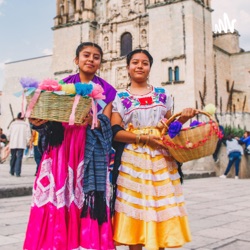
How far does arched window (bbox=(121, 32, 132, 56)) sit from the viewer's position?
24.2 meters

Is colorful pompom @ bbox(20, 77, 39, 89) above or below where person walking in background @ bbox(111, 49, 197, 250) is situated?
above

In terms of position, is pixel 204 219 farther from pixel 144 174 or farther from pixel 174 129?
pixel 174 129

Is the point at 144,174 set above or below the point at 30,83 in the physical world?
below

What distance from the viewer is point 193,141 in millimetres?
2332

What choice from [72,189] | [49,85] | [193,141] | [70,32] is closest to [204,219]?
[193,141]

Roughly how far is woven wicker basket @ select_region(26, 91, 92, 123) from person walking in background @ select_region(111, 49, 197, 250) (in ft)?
1.41

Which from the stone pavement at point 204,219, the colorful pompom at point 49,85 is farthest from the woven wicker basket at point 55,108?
the stone pavement at point 204,219

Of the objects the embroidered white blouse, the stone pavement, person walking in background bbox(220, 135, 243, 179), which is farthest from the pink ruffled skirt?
person walking in background bbox(220, 135, 243, 179)

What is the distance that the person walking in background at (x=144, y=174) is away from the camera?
7.61ft

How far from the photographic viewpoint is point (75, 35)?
974 inches

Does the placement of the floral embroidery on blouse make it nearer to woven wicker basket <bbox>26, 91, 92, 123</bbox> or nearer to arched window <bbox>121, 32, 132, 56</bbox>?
woven wicker basket <bbox>26, 91, 92, 123</bbox>

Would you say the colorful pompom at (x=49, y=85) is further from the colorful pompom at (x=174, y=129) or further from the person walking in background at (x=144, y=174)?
the colorful pompom at (x=174, y=129)

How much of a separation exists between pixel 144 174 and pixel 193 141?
15.7 inches

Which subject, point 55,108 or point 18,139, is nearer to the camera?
point 55,108
